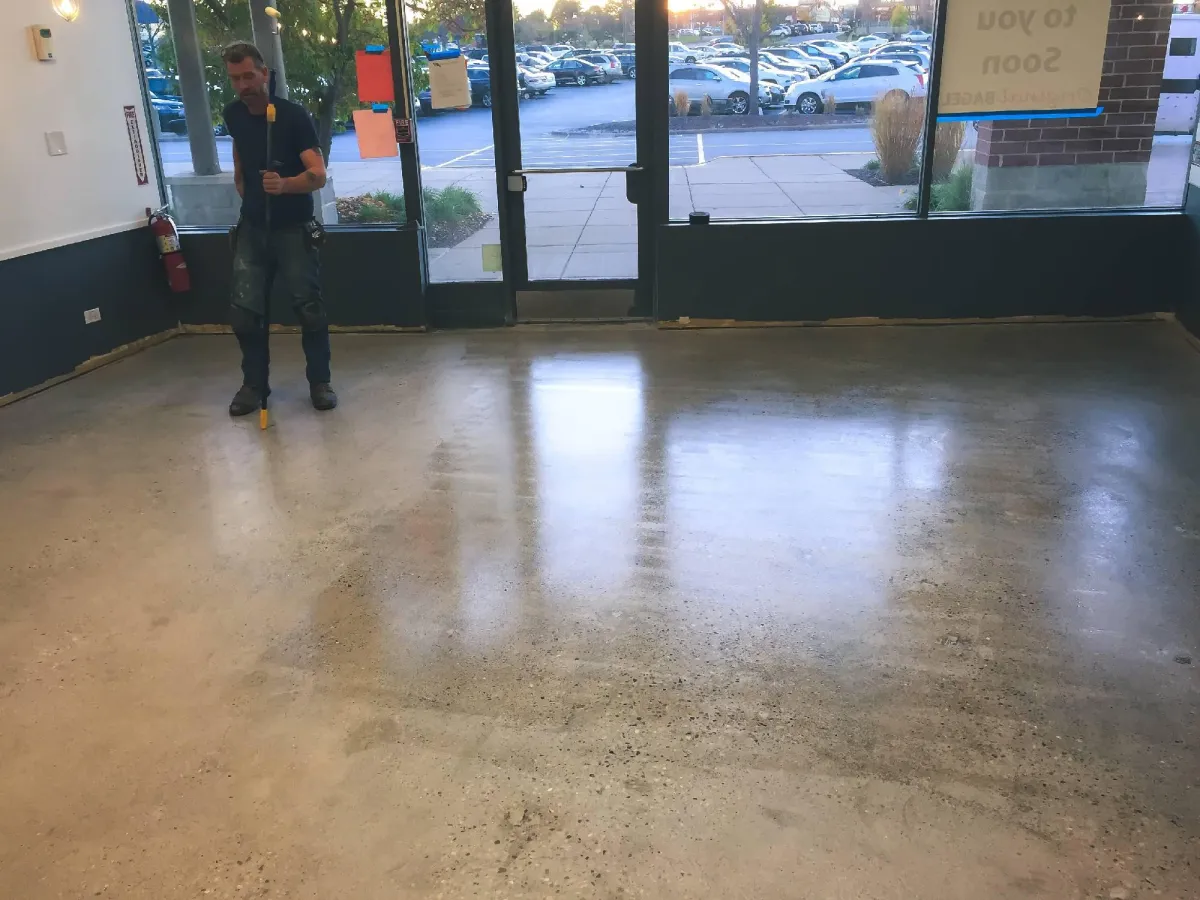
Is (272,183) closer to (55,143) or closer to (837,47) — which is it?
(55,143)

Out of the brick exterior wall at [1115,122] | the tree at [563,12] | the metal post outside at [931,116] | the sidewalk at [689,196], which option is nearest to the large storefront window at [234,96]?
the sidewalk at [689,196]

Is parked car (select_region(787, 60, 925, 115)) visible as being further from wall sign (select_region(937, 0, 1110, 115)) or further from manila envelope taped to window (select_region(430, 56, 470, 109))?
manila envelope taped to window (select_region(430, 56, 470, 109))

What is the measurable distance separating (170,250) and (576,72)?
2.67 metres

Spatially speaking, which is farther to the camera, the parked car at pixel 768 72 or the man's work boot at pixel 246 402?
the parked car at pixel 768 72

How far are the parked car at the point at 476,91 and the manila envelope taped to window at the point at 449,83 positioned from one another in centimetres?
2

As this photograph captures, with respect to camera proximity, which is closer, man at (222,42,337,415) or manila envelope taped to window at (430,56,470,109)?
man at (222,42,337,415)

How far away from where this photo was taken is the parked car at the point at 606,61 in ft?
17.5

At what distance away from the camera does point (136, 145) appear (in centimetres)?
552

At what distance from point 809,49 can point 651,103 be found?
960mm

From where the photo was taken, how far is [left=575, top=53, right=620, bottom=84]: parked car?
5336 millimetres

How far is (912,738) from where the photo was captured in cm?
223

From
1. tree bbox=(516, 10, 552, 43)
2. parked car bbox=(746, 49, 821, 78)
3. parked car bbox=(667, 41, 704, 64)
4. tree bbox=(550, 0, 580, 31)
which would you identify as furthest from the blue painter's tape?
tree bbox=(516, 10, 552, 43)

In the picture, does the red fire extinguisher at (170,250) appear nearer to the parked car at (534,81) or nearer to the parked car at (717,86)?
the parked car at (534,81)

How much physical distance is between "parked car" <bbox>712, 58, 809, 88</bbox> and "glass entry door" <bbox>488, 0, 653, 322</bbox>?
1.75ft
